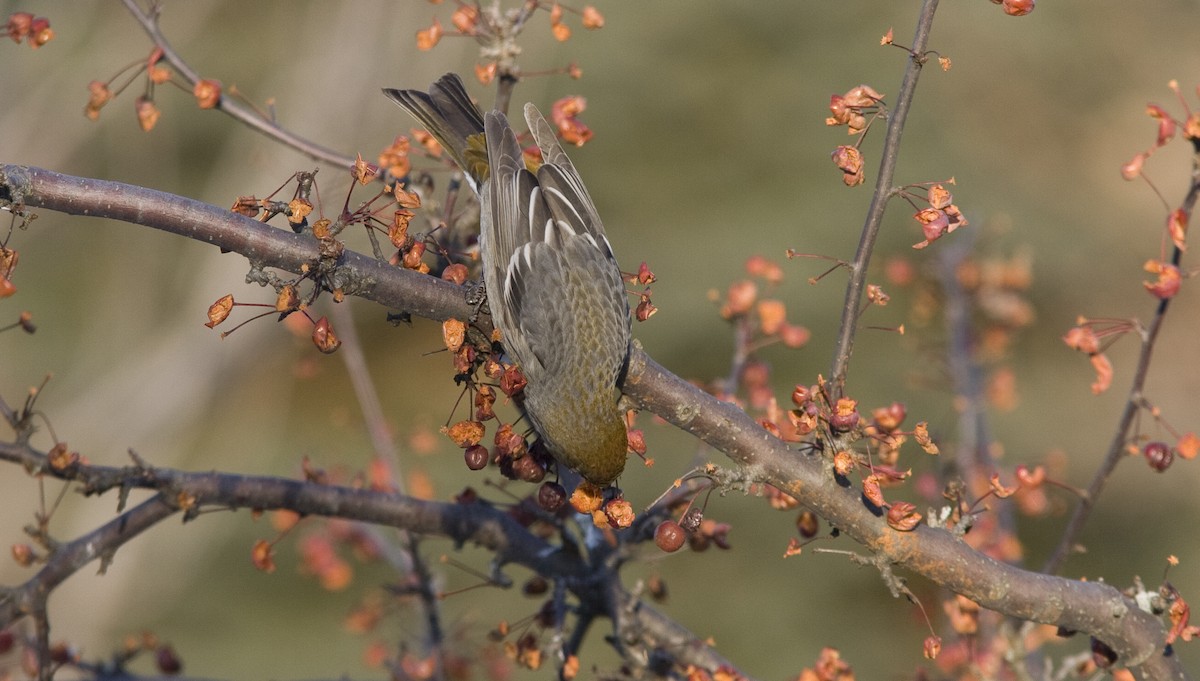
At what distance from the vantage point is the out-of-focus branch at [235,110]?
4.12m

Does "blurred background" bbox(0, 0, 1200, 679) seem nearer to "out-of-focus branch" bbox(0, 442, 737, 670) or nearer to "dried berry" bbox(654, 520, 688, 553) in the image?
"out-of-focus branch" bbox(0, 442, 737, 670)

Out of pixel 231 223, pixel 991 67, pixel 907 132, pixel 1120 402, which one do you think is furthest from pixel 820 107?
pixel 231 223

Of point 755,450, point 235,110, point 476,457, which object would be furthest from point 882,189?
point 235,110

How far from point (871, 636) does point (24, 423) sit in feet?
24.3

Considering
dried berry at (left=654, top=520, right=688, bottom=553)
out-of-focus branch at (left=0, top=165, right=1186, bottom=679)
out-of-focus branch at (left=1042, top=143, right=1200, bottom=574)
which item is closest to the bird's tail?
out-of-focus branch at (left=0, top=165, right=1186, bottom=679)

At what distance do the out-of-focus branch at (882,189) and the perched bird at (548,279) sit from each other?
2.74 ft

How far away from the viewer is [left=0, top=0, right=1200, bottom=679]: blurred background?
9.82 metres

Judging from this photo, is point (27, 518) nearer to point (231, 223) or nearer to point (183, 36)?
point (183, 36)

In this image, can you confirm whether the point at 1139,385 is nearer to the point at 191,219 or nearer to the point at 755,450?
the point at 755,450

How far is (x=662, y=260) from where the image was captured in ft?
40.8

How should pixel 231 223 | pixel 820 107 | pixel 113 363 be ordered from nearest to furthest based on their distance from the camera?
1. pixel 231 223
2. pixel 113 363
3. pixel 820 107

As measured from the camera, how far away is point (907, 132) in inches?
530

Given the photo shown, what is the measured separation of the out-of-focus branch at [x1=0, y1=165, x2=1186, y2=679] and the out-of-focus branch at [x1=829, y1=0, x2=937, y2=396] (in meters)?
0.31

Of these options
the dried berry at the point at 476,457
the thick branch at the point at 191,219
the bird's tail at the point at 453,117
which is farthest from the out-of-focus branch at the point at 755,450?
the bird's tail at the point at 453,117
